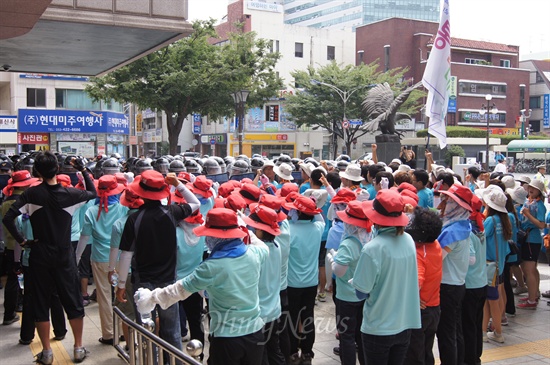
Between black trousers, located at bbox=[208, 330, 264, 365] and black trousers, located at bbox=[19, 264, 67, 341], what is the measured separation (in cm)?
257

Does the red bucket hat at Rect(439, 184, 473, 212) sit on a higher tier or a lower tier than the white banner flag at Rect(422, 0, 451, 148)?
lower

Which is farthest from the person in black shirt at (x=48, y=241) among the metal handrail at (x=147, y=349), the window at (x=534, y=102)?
the window at (x=534, y=102)

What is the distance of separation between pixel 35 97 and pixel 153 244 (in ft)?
124

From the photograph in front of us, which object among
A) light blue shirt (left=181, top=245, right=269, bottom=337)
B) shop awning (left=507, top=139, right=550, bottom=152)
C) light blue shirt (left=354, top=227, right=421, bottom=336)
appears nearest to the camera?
light blue shirt (left=181, top=245, right=269, bottom=337)

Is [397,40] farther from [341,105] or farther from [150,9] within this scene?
[150,9]

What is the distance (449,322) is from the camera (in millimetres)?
5449

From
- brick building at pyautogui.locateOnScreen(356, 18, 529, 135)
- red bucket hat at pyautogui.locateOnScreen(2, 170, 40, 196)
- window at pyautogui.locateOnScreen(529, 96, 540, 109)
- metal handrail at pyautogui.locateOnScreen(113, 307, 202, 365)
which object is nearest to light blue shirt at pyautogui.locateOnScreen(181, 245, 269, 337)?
metal handrail at pyautogui.locateOnScreen(113, 307, 202, 365)

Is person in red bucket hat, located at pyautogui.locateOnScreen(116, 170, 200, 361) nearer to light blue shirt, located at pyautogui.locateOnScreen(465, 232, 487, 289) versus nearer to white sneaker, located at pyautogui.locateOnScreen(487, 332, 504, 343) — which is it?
light blue shirt, located at pyautogui.locateOnScreen(465, 232, 487, 289)

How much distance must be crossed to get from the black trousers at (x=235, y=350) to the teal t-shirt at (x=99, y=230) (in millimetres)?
2904

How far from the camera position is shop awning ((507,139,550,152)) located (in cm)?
4925

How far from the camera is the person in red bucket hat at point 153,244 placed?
5.08 m

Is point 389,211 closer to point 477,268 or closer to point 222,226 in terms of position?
point 222,226

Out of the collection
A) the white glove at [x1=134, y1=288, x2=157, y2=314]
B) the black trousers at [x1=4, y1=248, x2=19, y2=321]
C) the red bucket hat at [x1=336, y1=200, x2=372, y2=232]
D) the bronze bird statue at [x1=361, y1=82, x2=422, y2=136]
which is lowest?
the black trousers at [x1=4, y1=248, x2=19, y2=321]

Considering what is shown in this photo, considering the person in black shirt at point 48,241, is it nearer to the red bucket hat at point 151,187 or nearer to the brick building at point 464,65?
the red bucket hat at point 151,187
